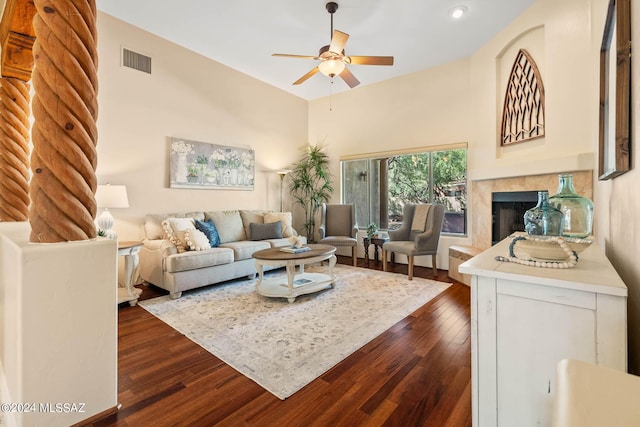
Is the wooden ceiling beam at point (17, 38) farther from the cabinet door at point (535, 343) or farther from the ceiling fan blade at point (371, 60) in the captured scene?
the cabinet door at point (535, 343)

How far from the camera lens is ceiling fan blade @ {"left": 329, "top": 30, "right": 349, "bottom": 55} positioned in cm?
274

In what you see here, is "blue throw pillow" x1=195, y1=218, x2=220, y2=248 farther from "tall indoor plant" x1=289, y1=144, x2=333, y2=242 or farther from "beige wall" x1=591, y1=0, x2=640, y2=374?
"beige wall" x1=591, y1=0, x2=640, y2=374

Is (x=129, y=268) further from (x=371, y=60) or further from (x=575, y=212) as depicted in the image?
(x=575, y=212)

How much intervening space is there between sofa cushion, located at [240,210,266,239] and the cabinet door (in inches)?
154

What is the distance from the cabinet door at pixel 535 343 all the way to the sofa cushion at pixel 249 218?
12.8 ft

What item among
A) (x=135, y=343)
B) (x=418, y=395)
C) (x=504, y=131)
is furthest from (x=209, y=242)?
(x=504, y=131)

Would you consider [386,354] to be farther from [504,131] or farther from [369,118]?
[369,118]

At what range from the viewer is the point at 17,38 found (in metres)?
1.90

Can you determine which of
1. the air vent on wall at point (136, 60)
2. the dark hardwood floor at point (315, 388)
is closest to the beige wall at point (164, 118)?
the air vent on wall at point (136, 60)

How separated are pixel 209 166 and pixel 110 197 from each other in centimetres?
163

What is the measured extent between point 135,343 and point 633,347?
111 inches

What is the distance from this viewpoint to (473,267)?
107cm

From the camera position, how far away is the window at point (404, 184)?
462 centimetres

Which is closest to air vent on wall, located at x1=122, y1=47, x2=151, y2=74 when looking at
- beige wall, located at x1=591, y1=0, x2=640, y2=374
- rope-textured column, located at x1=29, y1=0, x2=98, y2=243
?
rope-textured column, located at x1=29, y1=0, x2=98, y2=243
